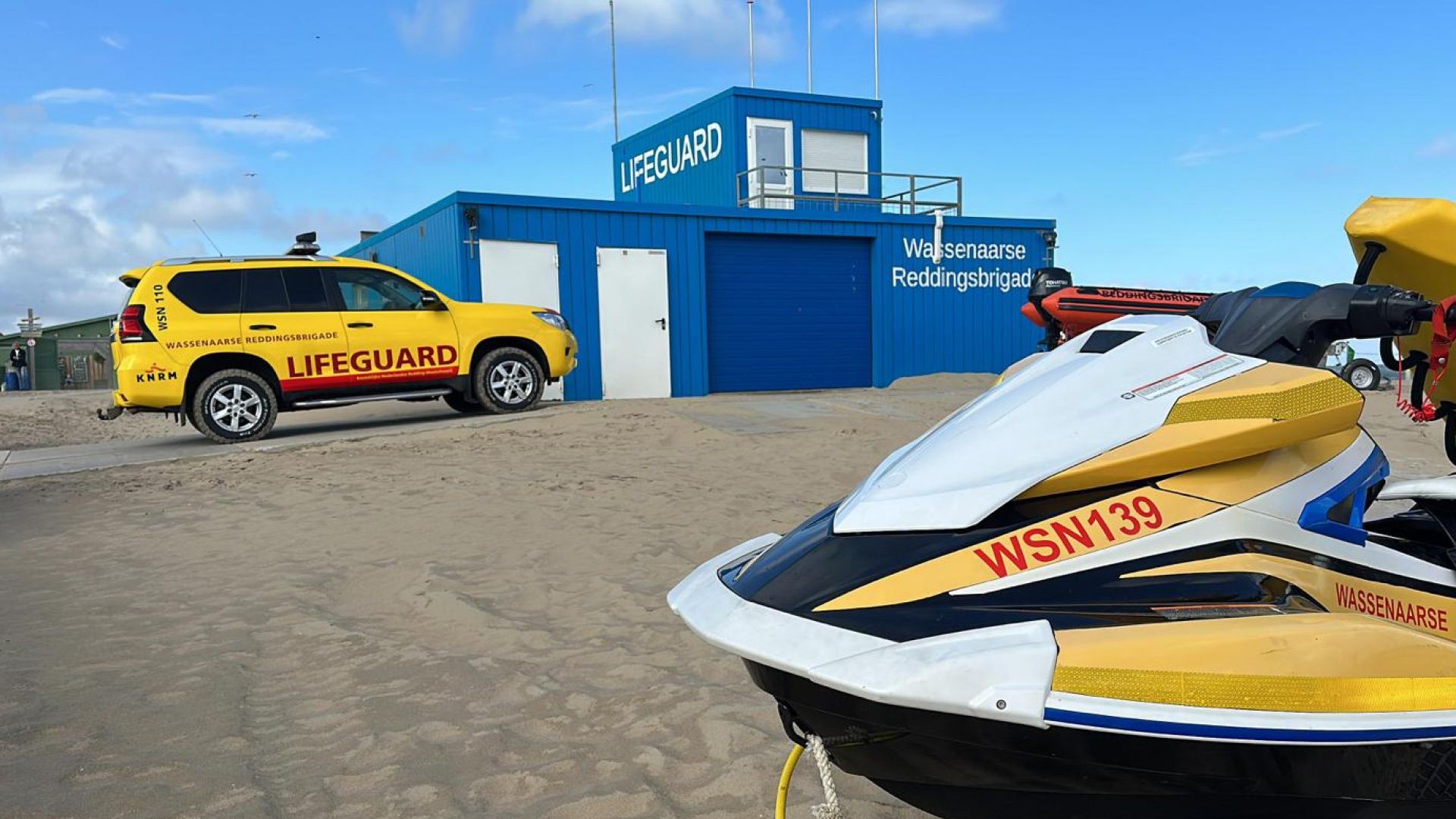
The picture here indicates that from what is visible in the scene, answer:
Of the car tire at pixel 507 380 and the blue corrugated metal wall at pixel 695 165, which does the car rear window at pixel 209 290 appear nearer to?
the car tire at pixel 507 380

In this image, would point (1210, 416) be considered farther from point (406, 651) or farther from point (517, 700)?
point (406, 651)

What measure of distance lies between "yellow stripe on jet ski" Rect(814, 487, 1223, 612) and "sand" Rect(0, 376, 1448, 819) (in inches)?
45.7

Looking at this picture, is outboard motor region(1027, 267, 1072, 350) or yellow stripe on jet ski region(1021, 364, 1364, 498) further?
outboard motor region(1027, 267, 1072, 350)

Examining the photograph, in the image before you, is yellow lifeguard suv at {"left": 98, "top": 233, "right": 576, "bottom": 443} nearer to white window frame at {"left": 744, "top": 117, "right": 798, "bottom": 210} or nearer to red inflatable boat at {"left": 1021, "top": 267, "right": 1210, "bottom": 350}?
red inflatable boat at {"left": 1021, "top": 267, "right": 1210, "bottom": 350}

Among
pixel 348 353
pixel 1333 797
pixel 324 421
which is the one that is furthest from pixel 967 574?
pixel 324 421

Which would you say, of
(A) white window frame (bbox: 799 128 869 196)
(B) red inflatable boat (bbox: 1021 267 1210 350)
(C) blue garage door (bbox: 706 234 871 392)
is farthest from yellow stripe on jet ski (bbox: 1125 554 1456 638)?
(A) white window frame (bbox: 799 128 869 196)

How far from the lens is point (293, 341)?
393 inches

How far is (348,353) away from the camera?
1017 cm

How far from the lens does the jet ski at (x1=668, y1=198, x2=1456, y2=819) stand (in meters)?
1.50

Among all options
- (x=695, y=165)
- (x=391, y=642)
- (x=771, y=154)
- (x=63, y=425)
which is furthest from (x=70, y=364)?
(x=391, y=642)

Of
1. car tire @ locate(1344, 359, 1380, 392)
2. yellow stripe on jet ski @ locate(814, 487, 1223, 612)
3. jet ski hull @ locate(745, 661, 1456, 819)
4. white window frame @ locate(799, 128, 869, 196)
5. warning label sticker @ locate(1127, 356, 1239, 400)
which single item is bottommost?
car tire @ locate(1344, 359, 1380, 392)

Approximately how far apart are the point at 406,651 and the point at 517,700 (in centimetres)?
76

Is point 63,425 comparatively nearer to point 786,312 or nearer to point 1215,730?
point 786,312

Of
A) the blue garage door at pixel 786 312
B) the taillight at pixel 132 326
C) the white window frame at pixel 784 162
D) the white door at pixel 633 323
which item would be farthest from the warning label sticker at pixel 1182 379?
the white window frame at pixel 784 162
